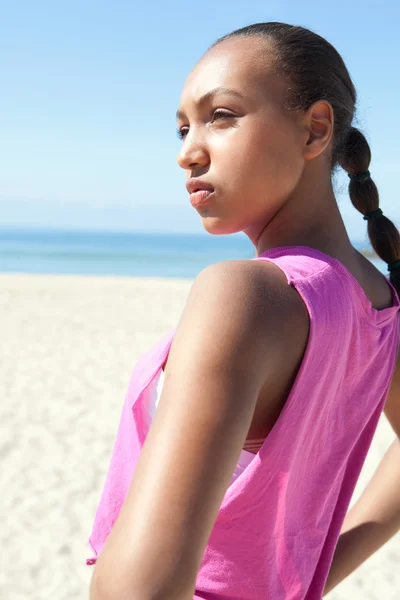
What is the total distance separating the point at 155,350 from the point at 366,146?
26.5 inches

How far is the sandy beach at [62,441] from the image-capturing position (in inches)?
166

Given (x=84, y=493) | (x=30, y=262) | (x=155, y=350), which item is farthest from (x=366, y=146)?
(x=30, y=262)

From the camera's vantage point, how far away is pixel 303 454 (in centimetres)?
102

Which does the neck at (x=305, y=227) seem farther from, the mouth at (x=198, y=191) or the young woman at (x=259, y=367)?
the mouth at (x=198, y=191)

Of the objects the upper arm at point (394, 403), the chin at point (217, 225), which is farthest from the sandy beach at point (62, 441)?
the chin at point (217, 225)

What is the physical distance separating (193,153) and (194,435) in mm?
539

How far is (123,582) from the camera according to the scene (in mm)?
701

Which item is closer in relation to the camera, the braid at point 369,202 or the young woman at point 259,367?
the young woman at point 259,367

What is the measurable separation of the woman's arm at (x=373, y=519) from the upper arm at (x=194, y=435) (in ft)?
2.85

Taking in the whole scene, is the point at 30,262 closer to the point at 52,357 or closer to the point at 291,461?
the point at 52,357

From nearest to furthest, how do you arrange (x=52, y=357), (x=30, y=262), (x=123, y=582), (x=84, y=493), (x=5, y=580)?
(x=123, y=582) → (x=5, y=580) → (x=84, y=493) → (x=52, y=357) → (x=30, y=262)

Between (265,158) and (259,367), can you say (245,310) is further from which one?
(265,158)

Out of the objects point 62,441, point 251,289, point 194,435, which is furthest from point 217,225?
point 62,441

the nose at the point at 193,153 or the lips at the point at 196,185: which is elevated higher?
the nose at the point at 193,153
